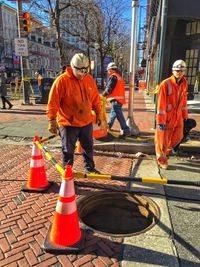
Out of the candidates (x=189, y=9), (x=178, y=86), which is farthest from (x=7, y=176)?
(x=189, y=9)

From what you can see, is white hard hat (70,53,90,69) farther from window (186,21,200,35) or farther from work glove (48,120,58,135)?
window (186,21,200,35)

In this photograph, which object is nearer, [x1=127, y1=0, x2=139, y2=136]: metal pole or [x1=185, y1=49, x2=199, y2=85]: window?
[x1=127, y1=0, x2=139, y2=136]: metal pole

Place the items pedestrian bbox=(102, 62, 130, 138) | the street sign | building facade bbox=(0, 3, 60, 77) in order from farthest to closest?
building facade bbox=(0, 3, 60, 77), the street sign, pedestrian bbox=(102, 62, 130, 138)

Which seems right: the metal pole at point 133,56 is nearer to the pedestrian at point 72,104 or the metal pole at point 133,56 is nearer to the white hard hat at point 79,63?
the pedestrian at point 72,104

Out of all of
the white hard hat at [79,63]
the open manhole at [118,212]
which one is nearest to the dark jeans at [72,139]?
the open manhole at [118,212]

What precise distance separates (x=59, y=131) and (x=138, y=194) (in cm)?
158

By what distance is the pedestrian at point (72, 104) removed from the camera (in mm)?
4066

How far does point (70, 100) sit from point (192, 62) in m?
10.5

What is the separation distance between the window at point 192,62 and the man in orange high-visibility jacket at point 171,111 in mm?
8556

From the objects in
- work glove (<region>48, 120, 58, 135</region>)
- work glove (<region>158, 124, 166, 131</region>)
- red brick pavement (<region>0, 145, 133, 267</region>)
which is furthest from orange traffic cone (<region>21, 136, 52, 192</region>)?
work glove (<region>158, 124, 166, 131</region>)

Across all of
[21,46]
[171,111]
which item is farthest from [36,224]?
[21,46]

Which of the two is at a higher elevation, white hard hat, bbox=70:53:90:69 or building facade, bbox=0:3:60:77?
building facade, bbox=0:3:60:77

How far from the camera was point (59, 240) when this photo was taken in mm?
2920

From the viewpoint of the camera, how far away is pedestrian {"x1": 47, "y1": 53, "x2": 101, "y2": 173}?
407 centimetres
